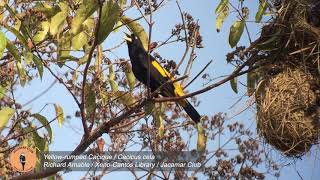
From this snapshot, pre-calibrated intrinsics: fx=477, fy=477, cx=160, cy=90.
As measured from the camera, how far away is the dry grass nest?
2283 millimetres

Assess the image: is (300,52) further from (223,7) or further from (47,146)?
(47,146)

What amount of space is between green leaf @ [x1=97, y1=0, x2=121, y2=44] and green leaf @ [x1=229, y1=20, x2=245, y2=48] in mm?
704

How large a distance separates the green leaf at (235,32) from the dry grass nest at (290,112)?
0.31 meters

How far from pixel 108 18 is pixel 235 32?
29.1 inches

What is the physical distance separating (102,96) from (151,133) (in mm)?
919

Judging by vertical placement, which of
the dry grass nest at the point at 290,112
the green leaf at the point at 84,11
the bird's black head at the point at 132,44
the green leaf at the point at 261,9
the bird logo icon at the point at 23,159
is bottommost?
the bird logo icon at the point at 23,159

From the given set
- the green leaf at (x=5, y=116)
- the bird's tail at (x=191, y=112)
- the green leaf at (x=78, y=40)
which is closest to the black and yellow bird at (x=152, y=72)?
the bird's tail at (x=191, y=112)

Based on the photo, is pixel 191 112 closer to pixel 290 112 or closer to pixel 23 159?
pixel 290 112

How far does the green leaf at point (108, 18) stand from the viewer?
5.50 feet

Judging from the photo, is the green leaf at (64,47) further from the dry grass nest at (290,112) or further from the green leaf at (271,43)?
the dry grass nest at (290,112)

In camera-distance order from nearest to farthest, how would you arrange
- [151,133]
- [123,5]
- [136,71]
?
[123,5] → [136,71] → [151,133]

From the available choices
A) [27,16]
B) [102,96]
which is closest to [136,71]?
[102,96]

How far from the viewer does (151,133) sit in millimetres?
3285

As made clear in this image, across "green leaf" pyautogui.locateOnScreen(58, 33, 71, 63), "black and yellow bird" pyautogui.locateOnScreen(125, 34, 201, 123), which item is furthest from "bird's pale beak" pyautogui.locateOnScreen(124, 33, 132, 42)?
"green leaf" pyautogui.locateOnScreen(58, 33, 71, 63)
